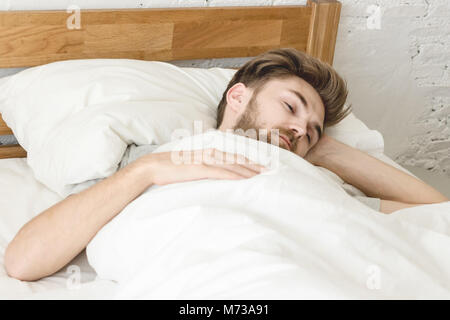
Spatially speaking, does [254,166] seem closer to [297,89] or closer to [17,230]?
[297,89]

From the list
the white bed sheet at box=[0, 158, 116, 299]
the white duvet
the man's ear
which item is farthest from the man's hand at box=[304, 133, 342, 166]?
the white bed sheet at box=[0, 158, 116, 299]

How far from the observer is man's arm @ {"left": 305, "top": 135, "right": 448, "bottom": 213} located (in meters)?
1.47

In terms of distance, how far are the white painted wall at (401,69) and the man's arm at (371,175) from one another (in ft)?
1.75

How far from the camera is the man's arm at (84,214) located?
1.10 m

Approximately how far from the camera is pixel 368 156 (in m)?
1.56

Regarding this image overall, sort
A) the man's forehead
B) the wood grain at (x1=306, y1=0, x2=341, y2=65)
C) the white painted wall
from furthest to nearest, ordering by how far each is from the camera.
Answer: the white painted wall, the wood grain at (x1=306, y1=0, x2=341, y2=65), the man's forehead

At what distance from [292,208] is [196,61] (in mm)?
937

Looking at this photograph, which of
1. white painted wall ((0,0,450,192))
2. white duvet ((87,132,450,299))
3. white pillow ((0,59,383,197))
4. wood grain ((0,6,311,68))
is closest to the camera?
white duvet ((87,132,450,299))

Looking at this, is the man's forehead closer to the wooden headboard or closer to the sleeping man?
the sleeping man

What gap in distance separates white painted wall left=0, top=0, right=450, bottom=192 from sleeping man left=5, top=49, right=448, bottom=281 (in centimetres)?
43

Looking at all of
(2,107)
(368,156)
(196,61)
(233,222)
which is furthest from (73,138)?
(368,156)

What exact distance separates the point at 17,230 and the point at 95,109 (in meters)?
0.34
